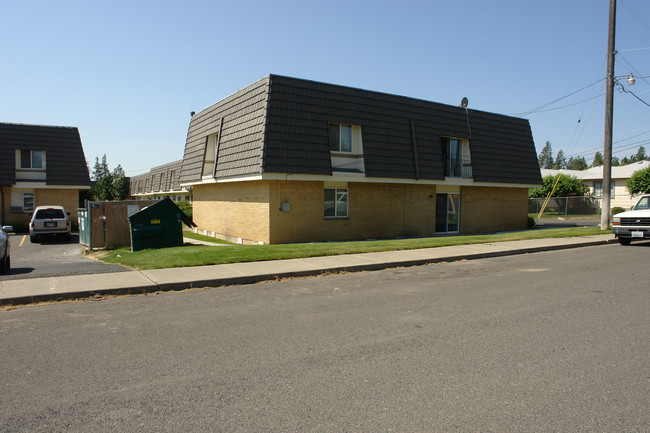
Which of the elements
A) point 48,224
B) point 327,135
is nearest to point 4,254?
point 327,135

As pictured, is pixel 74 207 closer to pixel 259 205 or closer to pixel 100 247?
pixel 100 247

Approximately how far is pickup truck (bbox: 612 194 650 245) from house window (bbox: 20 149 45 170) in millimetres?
31415

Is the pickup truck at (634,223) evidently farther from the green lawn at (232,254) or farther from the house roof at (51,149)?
the house roof at (51,149)

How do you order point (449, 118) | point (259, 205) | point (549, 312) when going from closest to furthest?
point (549, 312) → point (259, 205) → point (449, 118)

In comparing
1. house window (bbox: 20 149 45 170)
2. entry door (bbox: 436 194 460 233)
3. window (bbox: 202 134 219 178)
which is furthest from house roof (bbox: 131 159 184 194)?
entry door (bbox: 436 194 460 233)

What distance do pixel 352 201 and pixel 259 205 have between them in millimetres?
4065

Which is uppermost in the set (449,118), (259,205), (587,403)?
(449,118)

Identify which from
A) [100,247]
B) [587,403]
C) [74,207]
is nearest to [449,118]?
[100,247]

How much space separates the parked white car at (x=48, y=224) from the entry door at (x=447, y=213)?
1832cm

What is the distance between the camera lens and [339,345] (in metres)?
5.61

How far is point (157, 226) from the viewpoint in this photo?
52.5ft

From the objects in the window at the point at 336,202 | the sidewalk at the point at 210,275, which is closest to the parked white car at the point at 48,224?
the window at the point at 336,202

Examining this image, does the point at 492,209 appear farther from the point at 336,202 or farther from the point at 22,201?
the point at 22,201

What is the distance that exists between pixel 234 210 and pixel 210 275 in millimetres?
11191
